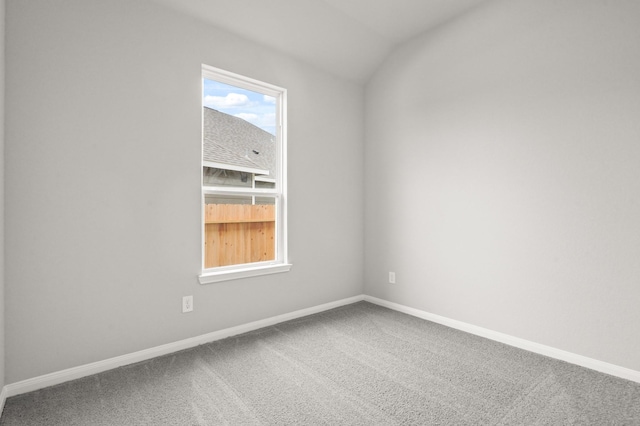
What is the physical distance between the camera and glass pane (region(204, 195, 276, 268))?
2.72m

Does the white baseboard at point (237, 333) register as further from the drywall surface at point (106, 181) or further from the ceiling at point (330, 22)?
the ceiling at point (330, 22)

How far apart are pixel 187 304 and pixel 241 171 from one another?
1165 millimetres

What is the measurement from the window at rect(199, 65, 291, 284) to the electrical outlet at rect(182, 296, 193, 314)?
0.53 feet

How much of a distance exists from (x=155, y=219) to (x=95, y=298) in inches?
24.0

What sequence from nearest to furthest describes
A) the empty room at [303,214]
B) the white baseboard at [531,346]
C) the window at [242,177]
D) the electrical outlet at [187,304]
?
the empty room at [303,214], the white baseboard at [531,346], the electrical outlet at [187,304], the window at [242,177]

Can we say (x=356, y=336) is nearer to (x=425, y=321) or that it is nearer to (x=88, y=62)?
(x=425, y=321)

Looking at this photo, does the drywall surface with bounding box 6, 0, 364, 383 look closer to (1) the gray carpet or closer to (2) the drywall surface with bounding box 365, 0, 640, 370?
(1) the gray carpet

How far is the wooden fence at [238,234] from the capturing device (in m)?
2.72

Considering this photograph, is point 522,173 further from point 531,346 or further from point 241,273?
point 241,273

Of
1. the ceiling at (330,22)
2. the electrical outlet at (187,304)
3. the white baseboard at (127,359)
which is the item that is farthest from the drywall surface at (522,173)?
the electrical outlet at (187,304)

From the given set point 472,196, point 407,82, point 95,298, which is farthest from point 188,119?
point 472,196

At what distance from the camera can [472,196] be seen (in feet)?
9.29

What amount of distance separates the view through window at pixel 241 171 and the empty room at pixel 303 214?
19 millimetres

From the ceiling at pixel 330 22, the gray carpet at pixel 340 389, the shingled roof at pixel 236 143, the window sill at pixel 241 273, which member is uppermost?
the ceiling at pixel 330 22
